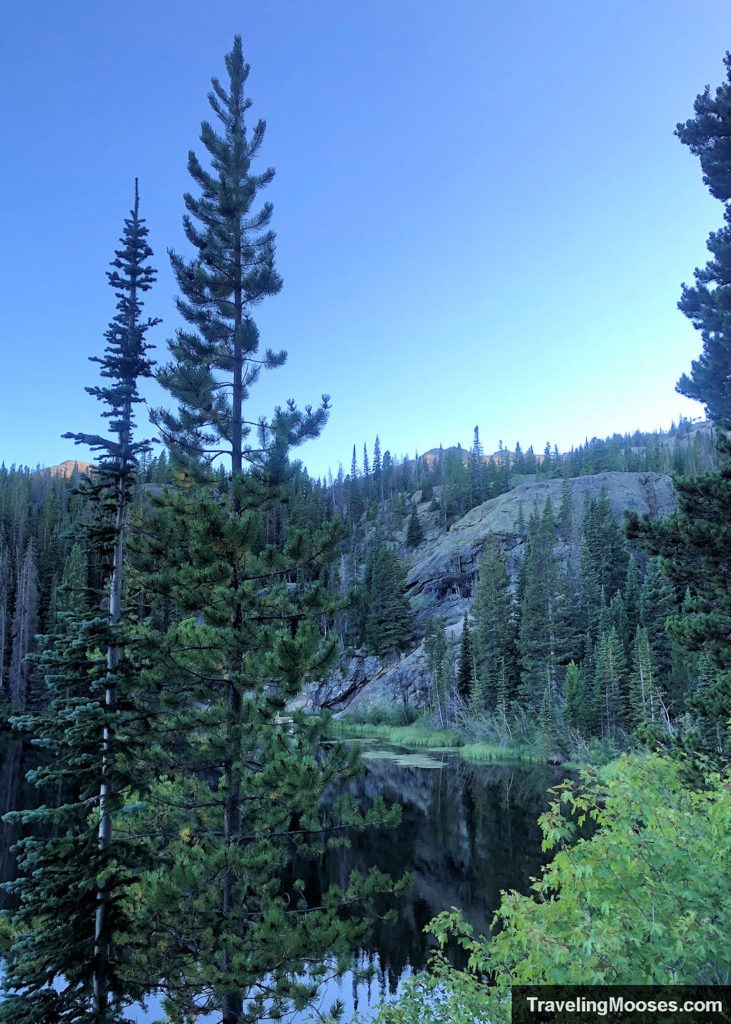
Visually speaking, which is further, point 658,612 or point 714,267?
point 658,612

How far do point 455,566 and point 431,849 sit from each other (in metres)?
59.2

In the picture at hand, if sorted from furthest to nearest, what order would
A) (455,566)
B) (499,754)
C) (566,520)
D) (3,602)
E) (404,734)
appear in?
(455,566) → (566,520) → (3,602) → (404,734) → (499,754)

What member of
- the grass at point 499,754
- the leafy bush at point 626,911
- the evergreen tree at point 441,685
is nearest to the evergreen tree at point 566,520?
the evergreen tree at point 441,685

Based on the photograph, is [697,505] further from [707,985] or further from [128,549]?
[128,549]

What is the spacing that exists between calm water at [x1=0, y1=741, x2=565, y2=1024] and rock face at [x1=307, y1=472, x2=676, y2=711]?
26.0 m

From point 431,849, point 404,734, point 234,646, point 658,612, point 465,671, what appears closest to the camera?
point 234,646

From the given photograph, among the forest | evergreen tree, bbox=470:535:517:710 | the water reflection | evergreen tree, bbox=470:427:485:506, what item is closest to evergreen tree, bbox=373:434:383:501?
evergreen tree, bbox=470:427:485:506

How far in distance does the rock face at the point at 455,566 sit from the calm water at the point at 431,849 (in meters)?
26.0

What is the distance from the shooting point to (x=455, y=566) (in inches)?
3287

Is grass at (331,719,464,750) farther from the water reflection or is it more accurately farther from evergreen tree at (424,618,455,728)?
the water reflection

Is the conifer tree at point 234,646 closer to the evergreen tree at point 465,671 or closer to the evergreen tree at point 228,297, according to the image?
the evergreen tree at point 228,297

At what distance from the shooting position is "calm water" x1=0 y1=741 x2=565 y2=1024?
16391 mm

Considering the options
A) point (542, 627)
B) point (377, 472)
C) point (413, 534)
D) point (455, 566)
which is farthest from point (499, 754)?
point (377, 472)

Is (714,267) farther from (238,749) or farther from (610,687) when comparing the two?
(610,687)
